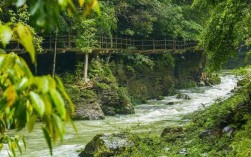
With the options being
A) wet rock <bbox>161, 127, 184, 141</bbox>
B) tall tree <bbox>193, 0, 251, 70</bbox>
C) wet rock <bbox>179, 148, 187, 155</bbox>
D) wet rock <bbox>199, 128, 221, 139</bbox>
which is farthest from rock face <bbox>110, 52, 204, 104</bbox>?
wet rock <bbox>179, 148, 187, 155</bbox>

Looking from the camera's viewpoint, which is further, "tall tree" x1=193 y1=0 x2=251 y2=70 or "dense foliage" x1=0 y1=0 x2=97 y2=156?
"tall tree" x1=193 y1=0 x2=251 y2=70

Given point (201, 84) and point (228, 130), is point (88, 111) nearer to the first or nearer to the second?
point (228, 130)

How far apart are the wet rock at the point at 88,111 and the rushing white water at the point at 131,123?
0.49m

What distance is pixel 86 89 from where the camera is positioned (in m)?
20.6

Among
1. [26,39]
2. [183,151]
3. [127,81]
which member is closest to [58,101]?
[26,39]

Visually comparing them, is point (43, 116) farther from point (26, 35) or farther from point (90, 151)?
point (90, 151)

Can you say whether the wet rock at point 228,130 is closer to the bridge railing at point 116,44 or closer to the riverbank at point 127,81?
the riverbank at point 127,81

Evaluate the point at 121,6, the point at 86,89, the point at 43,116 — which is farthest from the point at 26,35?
the point at 121,6

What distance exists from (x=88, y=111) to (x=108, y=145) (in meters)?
8.98

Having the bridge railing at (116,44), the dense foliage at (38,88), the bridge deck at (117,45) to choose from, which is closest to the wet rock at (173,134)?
the dense foliage at (38,88)

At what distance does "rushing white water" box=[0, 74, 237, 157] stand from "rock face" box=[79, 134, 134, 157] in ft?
2.93

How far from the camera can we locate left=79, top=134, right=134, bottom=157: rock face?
9727mm

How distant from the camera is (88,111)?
18.8 m

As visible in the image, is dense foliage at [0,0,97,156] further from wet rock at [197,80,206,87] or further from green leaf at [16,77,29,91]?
wet rock at [197,80,206,87]
